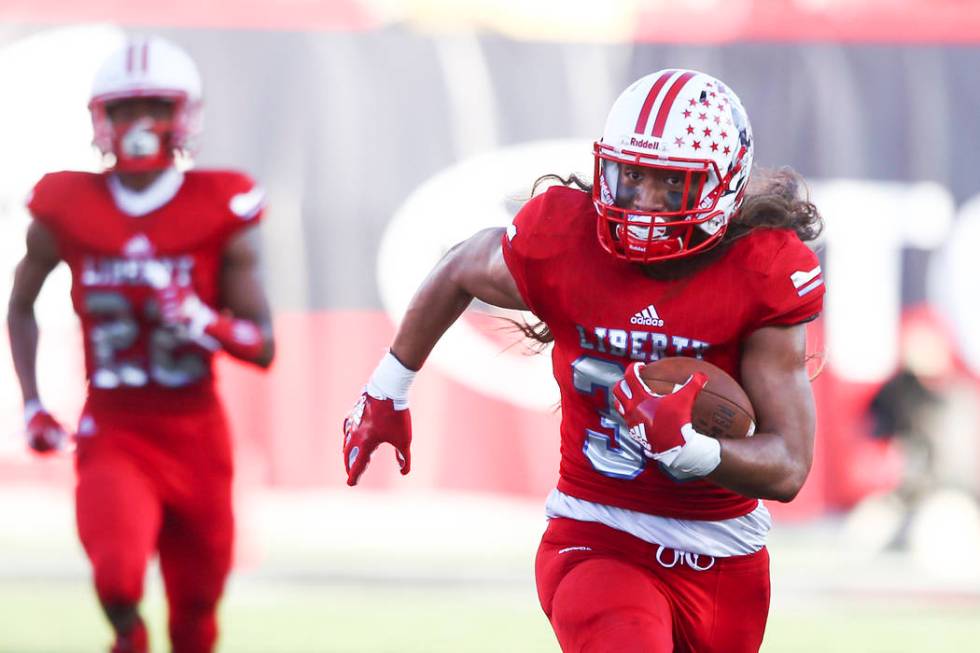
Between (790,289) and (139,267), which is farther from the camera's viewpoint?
(139,267)

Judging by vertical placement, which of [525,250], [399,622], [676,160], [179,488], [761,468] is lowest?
[399,622]

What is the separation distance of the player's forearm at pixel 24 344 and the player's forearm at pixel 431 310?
1412 mm

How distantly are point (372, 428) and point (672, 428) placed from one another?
804 millimetres

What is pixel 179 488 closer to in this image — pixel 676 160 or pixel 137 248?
pixel 137 248

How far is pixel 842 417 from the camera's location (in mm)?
6840

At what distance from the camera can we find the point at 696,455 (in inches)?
107

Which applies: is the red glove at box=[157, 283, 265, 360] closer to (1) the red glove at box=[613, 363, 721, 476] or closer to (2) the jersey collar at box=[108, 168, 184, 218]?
(2) the jersey collar at box=[108, 168, 184, 218]

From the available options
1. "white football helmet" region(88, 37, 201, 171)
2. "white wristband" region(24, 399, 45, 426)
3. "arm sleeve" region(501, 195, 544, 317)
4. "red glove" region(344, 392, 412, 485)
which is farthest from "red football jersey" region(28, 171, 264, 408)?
"arm sleeve" region(501, 195, 544, 317)

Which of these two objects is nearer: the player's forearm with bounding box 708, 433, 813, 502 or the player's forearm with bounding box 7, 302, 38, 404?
the player's forearm with bounding box 708, 433, 813, 502

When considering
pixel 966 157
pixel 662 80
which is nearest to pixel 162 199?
pixel 662 80

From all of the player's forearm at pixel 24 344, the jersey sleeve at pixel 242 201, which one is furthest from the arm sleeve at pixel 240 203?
the player's forearm at pixel 24 344

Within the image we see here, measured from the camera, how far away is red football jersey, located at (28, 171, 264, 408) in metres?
4.08

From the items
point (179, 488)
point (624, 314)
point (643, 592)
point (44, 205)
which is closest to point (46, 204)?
point (44, 205)

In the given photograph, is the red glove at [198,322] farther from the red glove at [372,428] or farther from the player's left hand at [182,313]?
the red glove at [372,428]
